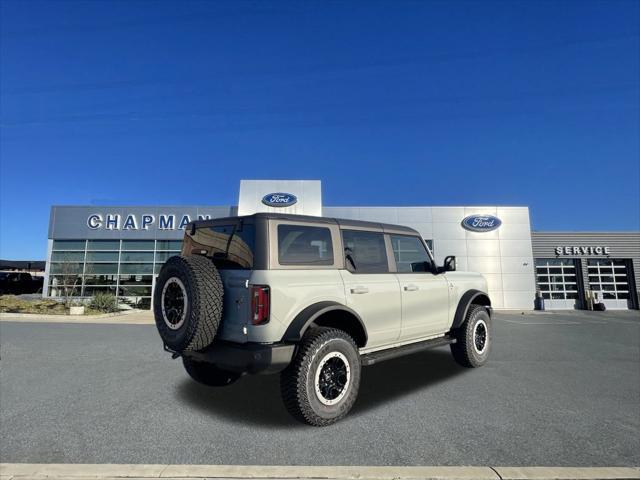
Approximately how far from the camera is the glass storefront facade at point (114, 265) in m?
21.0

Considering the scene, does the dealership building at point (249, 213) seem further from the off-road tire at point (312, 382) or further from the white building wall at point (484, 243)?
the off-road tire at point (312, 382)

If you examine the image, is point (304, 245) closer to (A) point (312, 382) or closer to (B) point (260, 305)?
(B) point (260, 305)

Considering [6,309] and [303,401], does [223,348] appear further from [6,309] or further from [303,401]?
[6,309]

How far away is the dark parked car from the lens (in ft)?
86.5

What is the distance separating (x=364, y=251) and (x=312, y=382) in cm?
172

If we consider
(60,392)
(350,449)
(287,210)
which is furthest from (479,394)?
(287,210)

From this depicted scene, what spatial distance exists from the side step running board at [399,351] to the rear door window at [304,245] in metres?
1.15

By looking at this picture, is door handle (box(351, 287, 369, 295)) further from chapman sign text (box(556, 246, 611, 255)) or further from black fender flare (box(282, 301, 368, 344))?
chapman sign text (box(556, 246, 611, 255))

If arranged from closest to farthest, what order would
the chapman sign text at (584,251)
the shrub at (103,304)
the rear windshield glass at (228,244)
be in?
1. the rear windshield glass at (228,244)
2. the shrub at (103,304)
3. the chapman sign text at (584,251)

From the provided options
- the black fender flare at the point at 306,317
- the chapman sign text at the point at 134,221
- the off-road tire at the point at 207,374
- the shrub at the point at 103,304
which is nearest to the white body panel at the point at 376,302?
the black fender flare at the point at 306,317

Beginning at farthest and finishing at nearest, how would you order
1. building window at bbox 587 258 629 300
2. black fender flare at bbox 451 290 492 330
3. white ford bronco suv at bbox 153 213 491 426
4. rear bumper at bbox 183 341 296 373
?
1. building window at bbox 587 258 629 300
2. black fender flare at bbox 451 290 492 330
3. white ford bronco suv at bbox 153 213 491 426
4. rear bumper at bbox 183 341 296 373

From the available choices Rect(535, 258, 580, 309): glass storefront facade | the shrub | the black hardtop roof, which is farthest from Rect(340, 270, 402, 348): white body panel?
Rect(535, 258, 580, 309): glass storefront facade

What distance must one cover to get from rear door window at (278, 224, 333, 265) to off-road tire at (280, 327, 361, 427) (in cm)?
73

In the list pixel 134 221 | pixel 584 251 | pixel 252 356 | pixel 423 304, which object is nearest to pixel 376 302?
pixel 423 304
